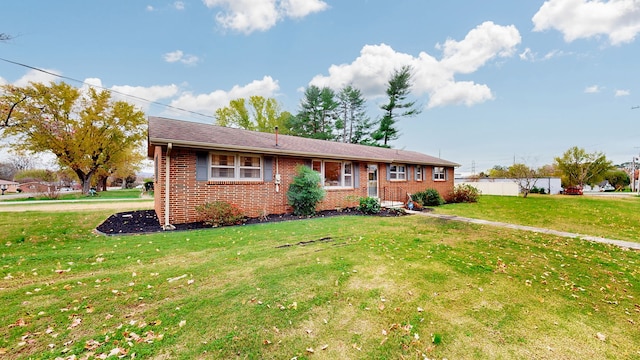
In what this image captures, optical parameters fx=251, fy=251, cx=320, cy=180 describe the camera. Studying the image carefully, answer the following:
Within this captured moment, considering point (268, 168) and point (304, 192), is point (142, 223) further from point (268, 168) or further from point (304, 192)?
point (304, 192)

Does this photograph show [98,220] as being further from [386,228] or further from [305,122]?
[305,122]

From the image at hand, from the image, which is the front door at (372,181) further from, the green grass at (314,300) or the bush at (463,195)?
the green grass at (314,300)

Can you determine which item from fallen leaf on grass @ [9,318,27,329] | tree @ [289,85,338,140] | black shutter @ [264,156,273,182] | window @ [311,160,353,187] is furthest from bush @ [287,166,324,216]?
tree @ [289,85,338,140]

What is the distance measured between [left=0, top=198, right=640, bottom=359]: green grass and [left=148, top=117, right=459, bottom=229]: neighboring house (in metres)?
2.56

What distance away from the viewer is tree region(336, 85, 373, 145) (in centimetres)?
3303

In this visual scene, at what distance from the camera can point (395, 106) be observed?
1267 inches

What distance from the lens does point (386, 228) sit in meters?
8.38

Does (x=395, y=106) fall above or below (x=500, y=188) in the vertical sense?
above

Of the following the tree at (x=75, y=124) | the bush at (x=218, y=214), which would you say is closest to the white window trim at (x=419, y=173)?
the bush at (x=218, y=214)

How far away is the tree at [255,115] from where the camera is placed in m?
34.3

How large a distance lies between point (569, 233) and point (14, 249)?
15532 mm

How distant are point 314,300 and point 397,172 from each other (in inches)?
543

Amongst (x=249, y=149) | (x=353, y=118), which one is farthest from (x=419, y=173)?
(x=353, y=118)

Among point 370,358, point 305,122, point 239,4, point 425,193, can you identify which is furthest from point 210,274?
point 305,122
